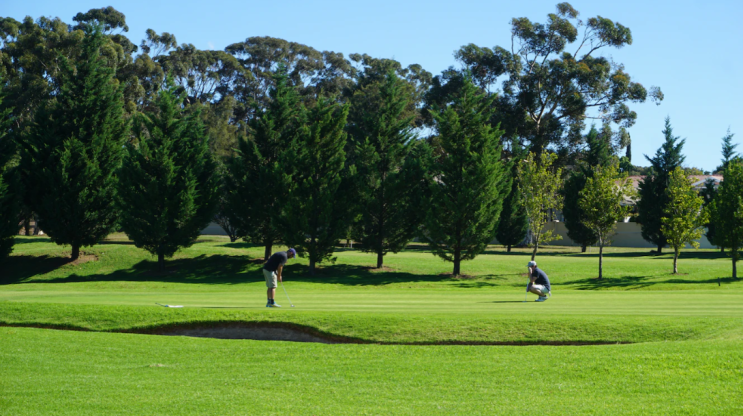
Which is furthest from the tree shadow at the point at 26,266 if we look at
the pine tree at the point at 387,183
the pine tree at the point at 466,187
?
the pine tree at the point at 466,187

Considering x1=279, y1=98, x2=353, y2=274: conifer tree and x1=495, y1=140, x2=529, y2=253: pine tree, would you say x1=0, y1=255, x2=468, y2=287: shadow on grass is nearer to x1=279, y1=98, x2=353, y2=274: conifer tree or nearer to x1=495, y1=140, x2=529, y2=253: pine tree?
x1=279, y1=98, x2=353, y2=274: conifer tree

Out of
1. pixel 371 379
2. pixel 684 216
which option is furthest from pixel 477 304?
pixel 684 216

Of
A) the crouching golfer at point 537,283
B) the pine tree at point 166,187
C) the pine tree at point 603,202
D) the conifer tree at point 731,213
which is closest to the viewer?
the crouching golfer at point 537,283

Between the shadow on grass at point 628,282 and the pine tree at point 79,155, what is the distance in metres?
29.4

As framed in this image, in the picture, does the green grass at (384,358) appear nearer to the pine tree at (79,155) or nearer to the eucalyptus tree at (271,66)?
the pine tree at (79,155)

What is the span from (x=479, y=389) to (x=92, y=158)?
36070mm

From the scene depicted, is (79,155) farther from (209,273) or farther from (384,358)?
(384,358)

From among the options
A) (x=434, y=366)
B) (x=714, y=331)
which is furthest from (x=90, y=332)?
(x=714, y=331)

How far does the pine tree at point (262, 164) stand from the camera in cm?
4031

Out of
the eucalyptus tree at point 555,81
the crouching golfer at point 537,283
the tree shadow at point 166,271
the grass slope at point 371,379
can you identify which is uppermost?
the eucalyptus tree at point 555,81

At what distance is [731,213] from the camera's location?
36219mm

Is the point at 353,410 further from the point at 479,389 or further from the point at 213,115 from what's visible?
the point at 213,115

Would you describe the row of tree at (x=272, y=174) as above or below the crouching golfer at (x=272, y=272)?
above

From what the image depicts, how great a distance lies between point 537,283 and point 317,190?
65.6 ft
